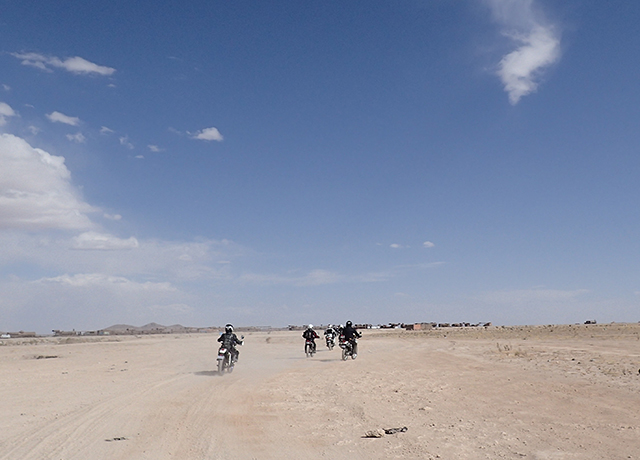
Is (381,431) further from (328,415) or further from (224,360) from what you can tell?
(224,360)

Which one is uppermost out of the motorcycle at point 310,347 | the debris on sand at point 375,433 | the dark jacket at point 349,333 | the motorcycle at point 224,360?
the dark jacket at point 349,333

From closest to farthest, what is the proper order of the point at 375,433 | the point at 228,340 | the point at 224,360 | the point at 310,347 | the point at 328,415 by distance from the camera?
the point at 375,433 → the point at 328,415 → the point at 224,360 → the point at 228,340 → the point at 310,347

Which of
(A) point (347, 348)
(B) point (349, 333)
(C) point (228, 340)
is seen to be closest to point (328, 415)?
(C) point (228, 340)

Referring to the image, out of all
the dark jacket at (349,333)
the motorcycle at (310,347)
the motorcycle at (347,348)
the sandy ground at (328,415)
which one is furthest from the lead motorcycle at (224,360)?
the motorcycle at (310,347)

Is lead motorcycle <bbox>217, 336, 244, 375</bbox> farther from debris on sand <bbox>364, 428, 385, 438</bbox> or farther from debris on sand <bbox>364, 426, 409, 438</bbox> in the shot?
debris on sand <bbox>364, 428, 385, 438</bbox>

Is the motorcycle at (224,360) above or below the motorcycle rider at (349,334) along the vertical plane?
below

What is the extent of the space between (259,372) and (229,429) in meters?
12.3

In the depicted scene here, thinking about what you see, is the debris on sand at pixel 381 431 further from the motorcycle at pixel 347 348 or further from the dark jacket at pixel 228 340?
the motorcycle at pixel 347 348

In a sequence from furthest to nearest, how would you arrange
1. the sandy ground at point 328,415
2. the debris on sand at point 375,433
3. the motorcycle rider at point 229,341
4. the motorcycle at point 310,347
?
the motorcycle at point 310,347
the motorcycle rider at point 229,341
the debris on sand at point 375,433
the sandy ground at point 328,415

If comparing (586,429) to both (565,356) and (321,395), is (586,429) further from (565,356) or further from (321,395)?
(565,356)

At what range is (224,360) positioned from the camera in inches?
850

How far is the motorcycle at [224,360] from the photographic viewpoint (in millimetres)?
21438

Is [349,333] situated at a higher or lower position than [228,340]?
higher

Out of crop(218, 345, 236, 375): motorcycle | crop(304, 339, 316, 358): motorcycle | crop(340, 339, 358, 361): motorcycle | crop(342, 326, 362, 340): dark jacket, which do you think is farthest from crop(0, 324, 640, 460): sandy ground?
crop(304, 339, 316, 358): motorcycle
